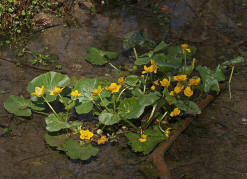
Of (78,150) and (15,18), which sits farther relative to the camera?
(15,18)

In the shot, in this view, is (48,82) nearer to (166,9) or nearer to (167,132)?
(167,132)

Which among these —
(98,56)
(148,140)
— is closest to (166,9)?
(98,56)

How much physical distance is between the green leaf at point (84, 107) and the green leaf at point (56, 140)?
0.22 m

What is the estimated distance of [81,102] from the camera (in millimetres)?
2471

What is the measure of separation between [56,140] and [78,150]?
224mm

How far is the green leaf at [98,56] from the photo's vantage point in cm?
319

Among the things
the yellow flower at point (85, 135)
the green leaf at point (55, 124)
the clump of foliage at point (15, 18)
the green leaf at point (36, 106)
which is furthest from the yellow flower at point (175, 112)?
the clump of foliage at point (15, 18)

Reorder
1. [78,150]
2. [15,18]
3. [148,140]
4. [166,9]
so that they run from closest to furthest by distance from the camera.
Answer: [78,150] → [148,140] → [15,18] → [166,9]

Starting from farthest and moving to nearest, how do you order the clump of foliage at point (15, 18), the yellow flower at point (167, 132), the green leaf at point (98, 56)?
the clump of foliage at point (15, 18)
the green leaf at point (98, 56)
the yellow flower at point (167, 132)

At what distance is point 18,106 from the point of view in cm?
250

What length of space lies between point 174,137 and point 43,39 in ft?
6.53

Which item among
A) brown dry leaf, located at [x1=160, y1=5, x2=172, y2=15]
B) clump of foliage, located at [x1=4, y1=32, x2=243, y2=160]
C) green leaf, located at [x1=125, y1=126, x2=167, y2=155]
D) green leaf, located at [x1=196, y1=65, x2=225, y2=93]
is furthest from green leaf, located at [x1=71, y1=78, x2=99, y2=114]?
brown dry leaf, located at [x1=160, y1=5, x2=172, y2=15]

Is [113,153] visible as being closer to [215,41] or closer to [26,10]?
[215,41]

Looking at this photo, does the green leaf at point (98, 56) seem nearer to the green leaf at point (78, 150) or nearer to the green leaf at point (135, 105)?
the green leaf at point (135, 105)
